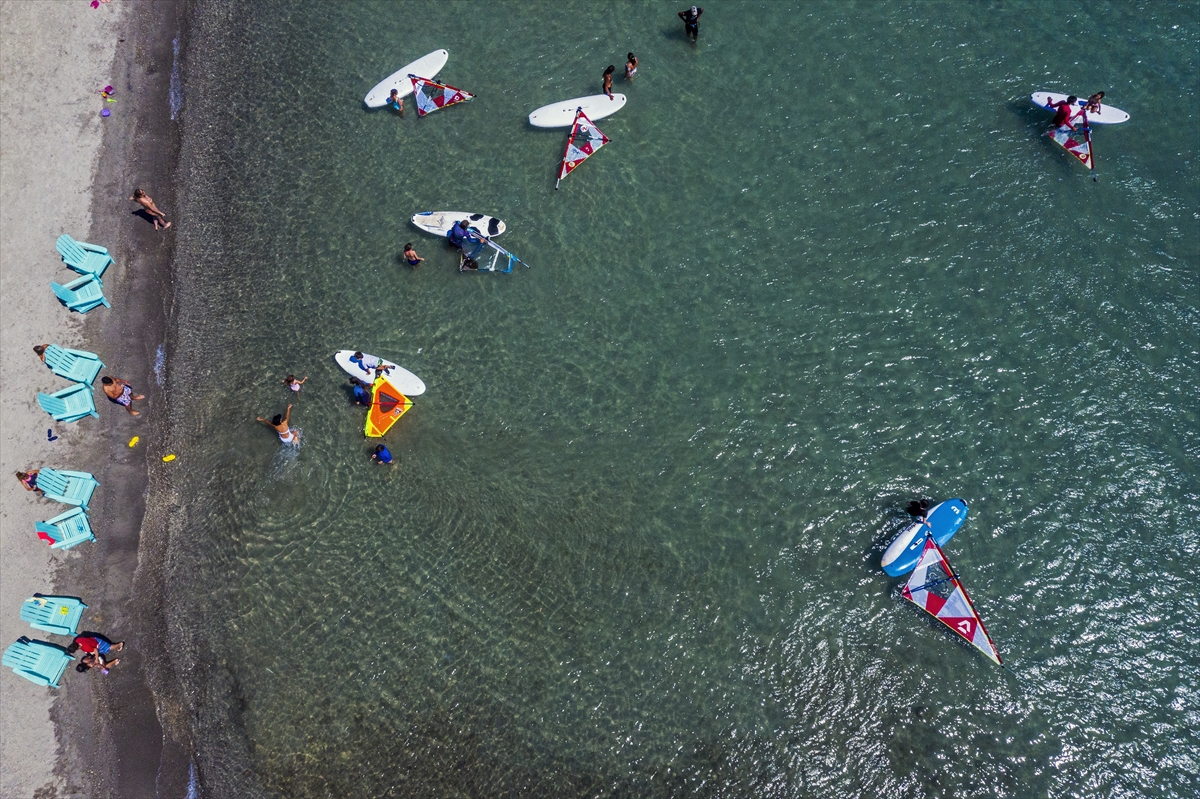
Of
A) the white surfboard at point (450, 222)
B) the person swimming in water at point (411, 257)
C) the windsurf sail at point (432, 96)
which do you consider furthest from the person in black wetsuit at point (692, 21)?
the person swimming in water at point (411, 257)

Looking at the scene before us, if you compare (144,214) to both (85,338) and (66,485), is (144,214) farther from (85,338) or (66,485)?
(66,485)

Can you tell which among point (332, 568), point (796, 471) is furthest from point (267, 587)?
point (796, 471)

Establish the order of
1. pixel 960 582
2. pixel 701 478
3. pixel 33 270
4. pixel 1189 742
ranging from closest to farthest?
pixel 1189 742, pixel 960 582, pixel 701 478, pixel 33 270

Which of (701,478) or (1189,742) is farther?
(701,478)

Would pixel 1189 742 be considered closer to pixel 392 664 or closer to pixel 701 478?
pixel 701 478

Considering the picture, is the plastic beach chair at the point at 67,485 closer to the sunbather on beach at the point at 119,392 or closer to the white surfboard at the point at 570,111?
the sunbather on beach at the point at 119,392

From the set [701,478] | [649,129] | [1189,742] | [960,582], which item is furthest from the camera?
[649,129]

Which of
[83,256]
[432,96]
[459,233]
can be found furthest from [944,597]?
[83,256]
